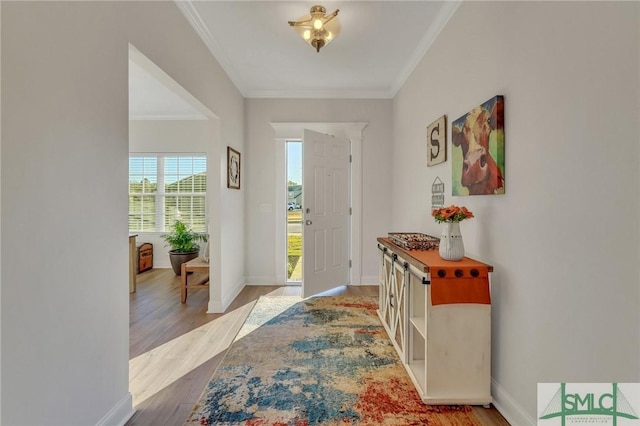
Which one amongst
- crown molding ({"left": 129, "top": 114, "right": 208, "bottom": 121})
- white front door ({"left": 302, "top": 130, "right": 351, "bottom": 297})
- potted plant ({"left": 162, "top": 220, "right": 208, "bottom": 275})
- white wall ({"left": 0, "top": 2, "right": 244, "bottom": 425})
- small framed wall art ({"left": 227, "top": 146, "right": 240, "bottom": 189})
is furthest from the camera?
crown molding ({"left": 129, "top": 114, "right": 208, "bottom": 121})

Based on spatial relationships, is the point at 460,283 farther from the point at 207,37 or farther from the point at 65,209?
the point at 207,37

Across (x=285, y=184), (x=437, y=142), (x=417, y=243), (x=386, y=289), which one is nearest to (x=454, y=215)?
(x=417, y=243)

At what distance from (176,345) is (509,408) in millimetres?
2398

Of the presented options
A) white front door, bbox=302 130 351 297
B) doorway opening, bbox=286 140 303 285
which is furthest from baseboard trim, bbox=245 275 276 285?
white front door, bbox=302 130 351 297

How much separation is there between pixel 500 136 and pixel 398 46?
1.76 meters

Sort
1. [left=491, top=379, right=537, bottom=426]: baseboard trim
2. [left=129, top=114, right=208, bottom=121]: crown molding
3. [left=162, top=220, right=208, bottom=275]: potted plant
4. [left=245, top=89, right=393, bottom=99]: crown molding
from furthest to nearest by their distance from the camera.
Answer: [left=129, top=114, right=208, bottom=121]: crown molding, [left=162, top=220, right=208, bottom=275]: potted plant, [left=245, top=89, right=393, bottom=99]: crown molding, [left=491, top=379, right=537, bottom=426]: baseboard trim

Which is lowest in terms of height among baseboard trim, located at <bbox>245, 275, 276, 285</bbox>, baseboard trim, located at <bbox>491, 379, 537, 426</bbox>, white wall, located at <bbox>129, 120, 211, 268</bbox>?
baseboard trim, located at <bbox>491, 379, 537, 426</bbox>

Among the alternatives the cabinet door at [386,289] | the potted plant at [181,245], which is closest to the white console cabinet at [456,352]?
the cabinet door at [386,289]

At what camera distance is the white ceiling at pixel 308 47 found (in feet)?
7.83

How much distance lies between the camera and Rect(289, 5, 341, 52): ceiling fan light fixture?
7.61 feet

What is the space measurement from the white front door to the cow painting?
5.81 feet

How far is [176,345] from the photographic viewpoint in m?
2.58

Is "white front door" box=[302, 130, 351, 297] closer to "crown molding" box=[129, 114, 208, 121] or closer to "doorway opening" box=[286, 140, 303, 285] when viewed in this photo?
"doorway opening" box=[286, 140, 303, 285]

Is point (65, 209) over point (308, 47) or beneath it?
beneath
